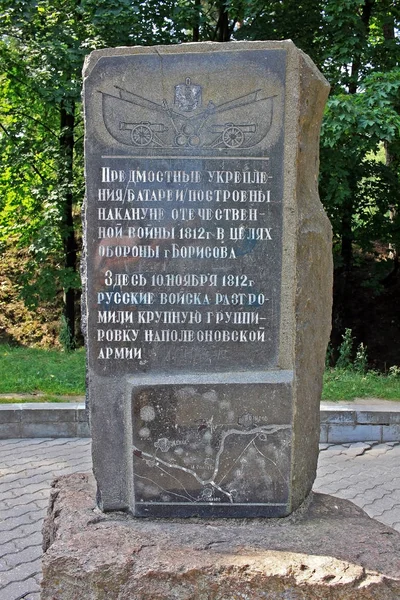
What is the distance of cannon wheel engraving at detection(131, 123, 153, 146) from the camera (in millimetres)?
3109

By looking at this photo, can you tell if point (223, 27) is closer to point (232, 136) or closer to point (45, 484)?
point (45, 484)

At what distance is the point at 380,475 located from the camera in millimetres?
5617

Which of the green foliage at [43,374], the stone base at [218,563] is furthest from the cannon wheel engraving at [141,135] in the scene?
the green foliage at [43,374]

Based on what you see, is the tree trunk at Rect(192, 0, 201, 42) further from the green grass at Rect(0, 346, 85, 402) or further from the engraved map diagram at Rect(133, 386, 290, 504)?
the engraved map diagram at Rect(133, 386, 290, 504)

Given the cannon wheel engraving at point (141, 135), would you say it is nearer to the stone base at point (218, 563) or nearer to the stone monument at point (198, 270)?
the stone monument at point (198, 270)

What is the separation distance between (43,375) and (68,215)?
218 inches

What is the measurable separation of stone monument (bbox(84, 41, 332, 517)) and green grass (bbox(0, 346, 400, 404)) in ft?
13.1

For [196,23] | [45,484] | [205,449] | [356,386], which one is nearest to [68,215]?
[196,23]

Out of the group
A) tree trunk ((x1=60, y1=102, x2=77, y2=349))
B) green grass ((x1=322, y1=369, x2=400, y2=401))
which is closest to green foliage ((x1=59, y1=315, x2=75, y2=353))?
tree trunk ((x1=60, y1=102, x2=77, y2=349))

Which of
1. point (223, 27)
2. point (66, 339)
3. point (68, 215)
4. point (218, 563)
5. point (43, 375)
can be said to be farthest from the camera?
point (223, 27)

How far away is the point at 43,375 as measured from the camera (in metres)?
7.93

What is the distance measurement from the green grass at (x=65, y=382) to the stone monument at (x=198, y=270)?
13.1 feet

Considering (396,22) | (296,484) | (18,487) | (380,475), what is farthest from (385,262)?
(296,484)

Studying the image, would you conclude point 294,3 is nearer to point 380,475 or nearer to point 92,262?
point 380,475
